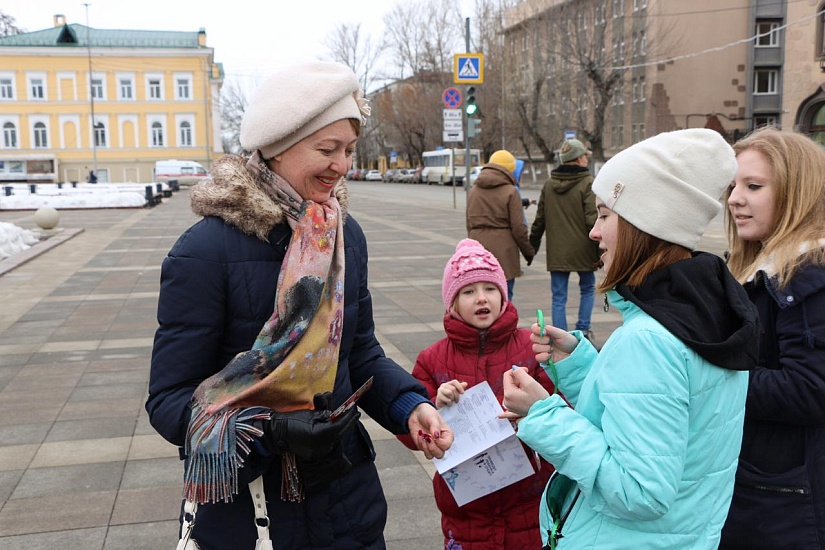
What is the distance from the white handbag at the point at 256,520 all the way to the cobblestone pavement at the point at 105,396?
1.85 meters

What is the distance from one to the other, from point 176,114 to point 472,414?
71.6 metres

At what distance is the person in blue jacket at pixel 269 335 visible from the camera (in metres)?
1.86

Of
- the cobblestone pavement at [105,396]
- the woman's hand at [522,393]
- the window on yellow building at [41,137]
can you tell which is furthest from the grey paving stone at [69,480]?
the window on yellow building at [41,137]

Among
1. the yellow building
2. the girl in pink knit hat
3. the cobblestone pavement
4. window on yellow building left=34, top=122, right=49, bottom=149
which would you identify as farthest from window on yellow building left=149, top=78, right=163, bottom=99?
the girl in pink knit hat

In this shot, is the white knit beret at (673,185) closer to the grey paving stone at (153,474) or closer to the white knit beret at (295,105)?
the white knit beret at (295,105)

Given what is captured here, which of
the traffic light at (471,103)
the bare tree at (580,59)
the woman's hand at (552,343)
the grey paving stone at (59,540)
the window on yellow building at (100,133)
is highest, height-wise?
the bare tree at (580,59)

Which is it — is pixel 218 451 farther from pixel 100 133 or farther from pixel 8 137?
pixel 8 137

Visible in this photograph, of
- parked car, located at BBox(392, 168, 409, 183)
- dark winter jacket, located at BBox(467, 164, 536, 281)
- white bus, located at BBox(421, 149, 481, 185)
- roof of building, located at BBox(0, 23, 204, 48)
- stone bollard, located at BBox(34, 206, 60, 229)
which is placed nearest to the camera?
dark winter jacket, located at BBox(467, 164, 536, 281)

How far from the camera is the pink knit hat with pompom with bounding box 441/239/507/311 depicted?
10.6 ft

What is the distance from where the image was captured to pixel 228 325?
1.98 meters

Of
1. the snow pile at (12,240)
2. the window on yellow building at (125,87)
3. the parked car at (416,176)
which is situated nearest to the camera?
the snow pile at (12,240)

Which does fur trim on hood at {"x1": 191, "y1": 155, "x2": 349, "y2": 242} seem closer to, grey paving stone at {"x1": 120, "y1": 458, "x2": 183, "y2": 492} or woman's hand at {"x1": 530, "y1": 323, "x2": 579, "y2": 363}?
woman's hand at {"x1": 530, "y1": 323, "x2": 579, "y2": 363}

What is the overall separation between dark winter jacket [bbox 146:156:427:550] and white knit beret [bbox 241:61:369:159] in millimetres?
99

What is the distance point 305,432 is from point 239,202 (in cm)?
56
